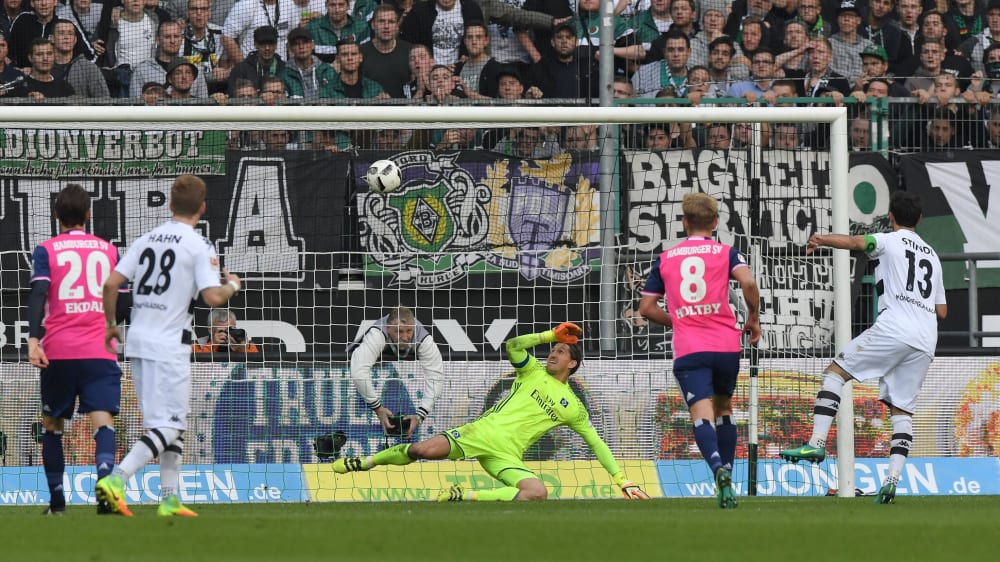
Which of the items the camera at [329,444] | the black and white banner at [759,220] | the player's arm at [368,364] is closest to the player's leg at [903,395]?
the black and white banner at [759,220]

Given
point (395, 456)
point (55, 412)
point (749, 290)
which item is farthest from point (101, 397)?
point (749, 290)

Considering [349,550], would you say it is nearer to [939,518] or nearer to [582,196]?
[939,518]

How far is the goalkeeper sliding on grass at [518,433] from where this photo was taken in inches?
451

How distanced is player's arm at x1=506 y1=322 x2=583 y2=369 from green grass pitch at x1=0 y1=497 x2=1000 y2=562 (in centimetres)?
235

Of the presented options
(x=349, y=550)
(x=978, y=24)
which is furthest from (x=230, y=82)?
→ (x=349, y=550)

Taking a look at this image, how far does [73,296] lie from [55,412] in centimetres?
74

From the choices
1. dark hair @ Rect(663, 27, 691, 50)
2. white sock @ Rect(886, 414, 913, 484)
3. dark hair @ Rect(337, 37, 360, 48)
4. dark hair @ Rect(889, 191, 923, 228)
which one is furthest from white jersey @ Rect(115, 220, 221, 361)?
dark hair @ Rect(663, 27, 691, 50)

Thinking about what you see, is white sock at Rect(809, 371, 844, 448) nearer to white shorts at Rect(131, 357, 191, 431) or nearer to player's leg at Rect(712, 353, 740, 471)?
player's leg at Rect(712, 353, 740, 471)

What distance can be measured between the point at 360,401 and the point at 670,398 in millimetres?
2850

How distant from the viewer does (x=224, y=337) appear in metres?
13.5

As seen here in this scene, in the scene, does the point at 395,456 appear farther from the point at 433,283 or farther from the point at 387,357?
the point at 433,283

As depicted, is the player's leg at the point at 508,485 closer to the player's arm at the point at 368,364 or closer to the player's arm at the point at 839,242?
the player's arm at the point at 368,364

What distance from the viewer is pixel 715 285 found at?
9.47m

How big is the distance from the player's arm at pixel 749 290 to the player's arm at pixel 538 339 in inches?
72.4
